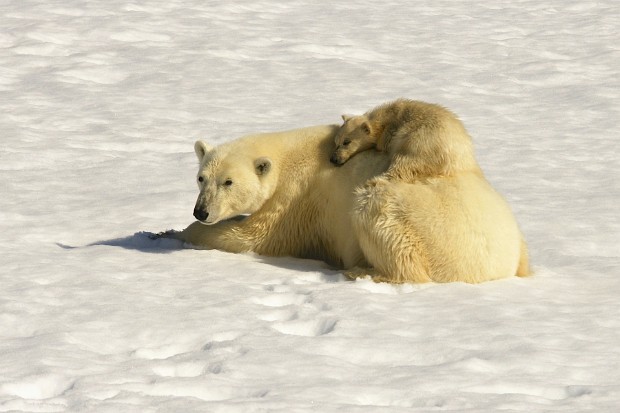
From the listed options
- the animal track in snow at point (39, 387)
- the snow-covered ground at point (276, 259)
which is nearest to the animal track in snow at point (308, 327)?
the snow-covered ground at point (276, 259)

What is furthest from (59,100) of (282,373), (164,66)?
(282,373)

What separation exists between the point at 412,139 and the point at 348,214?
2.31 feet

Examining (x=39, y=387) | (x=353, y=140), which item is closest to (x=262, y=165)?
(x=353, y=140)

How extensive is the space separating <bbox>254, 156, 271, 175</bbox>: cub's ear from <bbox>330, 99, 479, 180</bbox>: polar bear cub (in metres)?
0.49

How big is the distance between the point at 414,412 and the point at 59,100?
431 inches

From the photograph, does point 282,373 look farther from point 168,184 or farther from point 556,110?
point 556,110

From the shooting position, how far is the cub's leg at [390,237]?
23.2ft

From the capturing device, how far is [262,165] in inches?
303

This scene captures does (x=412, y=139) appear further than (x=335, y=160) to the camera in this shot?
No

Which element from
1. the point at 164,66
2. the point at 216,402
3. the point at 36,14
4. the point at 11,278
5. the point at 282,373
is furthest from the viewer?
the point at 36,14

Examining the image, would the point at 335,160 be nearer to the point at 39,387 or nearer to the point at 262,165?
the point at 262,165

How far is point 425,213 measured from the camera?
23.2 feet

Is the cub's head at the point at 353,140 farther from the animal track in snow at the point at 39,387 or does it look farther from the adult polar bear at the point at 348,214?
the animal track in snow at the point at 39,387

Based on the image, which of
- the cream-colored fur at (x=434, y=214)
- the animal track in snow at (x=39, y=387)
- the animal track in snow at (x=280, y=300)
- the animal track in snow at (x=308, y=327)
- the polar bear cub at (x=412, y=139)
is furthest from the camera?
the polar bear cub at (x=412, y=139)
